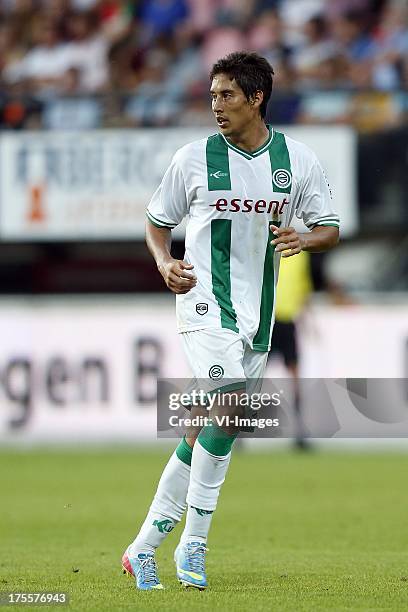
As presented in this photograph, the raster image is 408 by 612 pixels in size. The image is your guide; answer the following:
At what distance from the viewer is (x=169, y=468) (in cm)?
607

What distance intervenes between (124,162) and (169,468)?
434 inches

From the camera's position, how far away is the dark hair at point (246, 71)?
5922 millimetres

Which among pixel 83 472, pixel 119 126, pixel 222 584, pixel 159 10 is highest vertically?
pixel 159 10

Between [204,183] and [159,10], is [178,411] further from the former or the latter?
[159,10]

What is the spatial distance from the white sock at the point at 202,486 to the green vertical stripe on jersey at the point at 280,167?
1137 mm

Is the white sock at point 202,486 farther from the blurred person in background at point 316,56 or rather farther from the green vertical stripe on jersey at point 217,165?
the blurred person in background at point 316,56

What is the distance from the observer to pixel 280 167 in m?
6.06

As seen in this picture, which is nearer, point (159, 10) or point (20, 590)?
point (20, 590)

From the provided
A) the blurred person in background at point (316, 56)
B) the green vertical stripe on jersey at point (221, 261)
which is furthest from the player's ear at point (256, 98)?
the blurred person in background at point (316, 56)

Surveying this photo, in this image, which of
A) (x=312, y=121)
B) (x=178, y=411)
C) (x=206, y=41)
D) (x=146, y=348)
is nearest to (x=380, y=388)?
(x=146, y=348)

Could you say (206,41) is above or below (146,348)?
above

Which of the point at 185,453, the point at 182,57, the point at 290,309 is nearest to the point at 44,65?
the point at 182,57

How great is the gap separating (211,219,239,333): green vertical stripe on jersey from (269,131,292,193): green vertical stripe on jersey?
267 millimetres

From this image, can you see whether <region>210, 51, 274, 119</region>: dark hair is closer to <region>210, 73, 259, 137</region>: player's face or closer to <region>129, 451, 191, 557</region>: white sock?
<region>210, 73, 259, 137</region>: player's face
